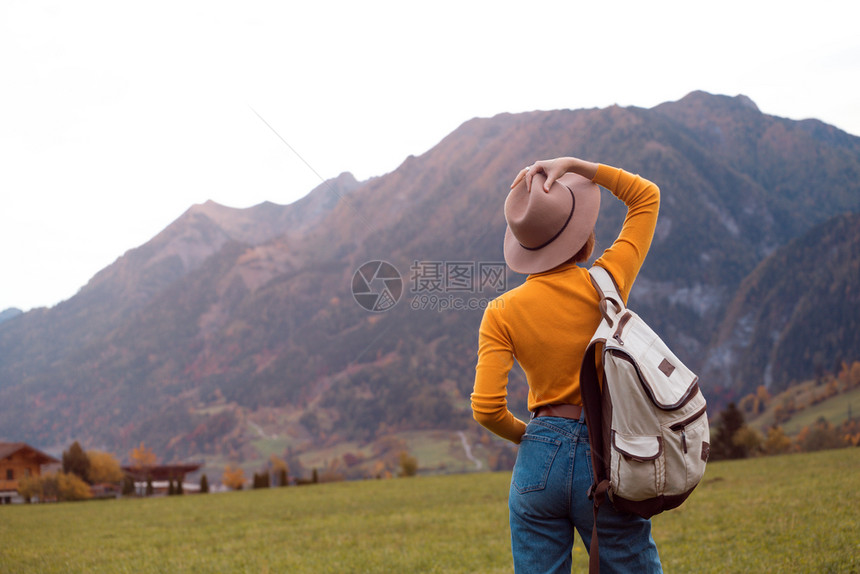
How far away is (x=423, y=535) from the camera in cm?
1023

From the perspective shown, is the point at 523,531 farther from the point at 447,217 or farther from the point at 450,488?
the point at 447,217

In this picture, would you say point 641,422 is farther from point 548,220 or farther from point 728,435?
point 728,435

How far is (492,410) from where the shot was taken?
248 centimetres

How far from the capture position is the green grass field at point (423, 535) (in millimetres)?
6836

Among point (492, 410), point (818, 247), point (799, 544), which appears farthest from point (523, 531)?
point (818, 247)

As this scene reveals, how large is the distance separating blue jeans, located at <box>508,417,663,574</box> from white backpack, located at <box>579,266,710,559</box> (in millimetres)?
72

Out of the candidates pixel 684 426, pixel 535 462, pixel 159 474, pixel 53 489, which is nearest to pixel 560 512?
pixel 535 462

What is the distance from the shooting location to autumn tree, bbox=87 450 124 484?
125 feet

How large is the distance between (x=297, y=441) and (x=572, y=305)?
528 ft

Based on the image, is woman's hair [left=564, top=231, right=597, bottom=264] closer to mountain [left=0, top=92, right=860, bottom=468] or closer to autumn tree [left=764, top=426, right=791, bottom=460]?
autumn tree [left=764, top=426, right=791, bottom=460]

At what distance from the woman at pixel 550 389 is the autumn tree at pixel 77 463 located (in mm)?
40157

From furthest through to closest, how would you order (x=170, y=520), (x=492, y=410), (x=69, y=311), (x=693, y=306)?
1. (x=69, y=311)
2. (x=693, y=306)
3. (x=170, y=520)
4. (x=492, y=410)

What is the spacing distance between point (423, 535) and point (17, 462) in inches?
1462

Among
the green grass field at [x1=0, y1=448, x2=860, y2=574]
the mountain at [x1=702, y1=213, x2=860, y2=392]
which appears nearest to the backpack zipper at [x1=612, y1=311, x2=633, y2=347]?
the green grass field at [x1=0, y1=448, x2=860, y2=574]
